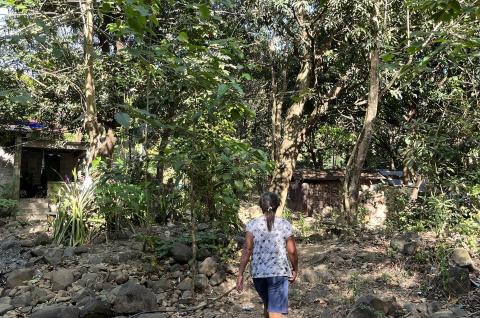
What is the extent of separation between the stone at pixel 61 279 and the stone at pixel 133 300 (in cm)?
117

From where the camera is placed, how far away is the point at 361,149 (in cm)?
938

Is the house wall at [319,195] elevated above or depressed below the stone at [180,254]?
above

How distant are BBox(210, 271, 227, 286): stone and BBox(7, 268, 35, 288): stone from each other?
2.62m

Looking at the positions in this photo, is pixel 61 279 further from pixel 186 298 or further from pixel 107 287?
pixel 186 298

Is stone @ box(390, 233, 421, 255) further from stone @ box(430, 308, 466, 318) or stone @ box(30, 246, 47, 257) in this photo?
stone @ box(30, 246, 47, 257)

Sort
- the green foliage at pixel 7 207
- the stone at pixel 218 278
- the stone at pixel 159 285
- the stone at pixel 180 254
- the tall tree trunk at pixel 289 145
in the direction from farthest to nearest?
the green foliage at pixel 7 207
the tall tree trunk at pixel 289 145
the stone at pixel 180 254
the stone at pixel 218 278
the stone at pixel 159 285

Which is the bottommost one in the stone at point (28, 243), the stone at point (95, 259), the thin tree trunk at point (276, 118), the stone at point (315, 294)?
the stone at point (315, 294)

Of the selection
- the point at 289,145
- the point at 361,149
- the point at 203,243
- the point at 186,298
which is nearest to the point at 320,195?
the point at 289,145

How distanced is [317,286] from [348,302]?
2.65 feet

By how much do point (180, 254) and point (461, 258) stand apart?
401 cm

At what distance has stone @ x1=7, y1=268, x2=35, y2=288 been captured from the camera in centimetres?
618

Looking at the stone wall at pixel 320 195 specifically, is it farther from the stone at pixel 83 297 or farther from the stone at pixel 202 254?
the stone at pixel 83 297

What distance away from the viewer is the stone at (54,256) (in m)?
6.84

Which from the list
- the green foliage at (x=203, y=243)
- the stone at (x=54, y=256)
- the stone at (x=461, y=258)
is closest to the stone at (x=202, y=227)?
the green foliage at (x=203, y=243)
